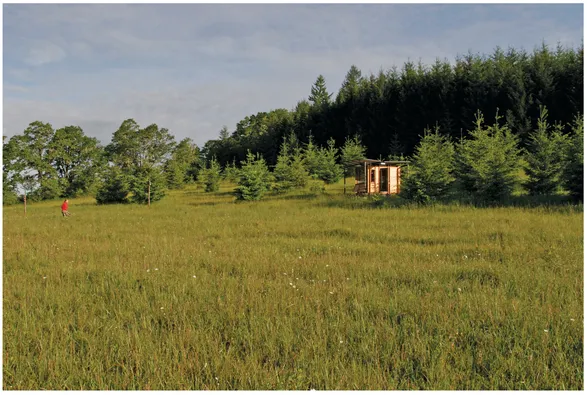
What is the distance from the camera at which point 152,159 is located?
2415 inches

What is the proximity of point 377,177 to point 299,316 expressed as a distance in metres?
26.0

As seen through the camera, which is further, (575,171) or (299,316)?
(575,171)

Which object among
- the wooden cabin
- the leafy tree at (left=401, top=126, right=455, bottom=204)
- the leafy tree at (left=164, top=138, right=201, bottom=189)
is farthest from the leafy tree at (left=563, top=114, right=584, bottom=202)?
the leafy tree at (left=164, top=138, right=201, bottom=189)

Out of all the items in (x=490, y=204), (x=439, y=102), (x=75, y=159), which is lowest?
(x=490, y=204)

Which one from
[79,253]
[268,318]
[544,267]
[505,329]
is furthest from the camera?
[79,253]

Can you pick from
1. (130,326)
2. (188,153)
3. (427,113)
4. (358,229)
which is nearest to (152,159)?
(188,153)

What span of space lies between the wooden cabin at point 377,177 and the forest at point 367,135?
277 cm

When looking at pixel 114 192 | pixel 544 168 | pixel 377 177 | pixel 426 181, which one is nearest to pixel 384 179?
pixel 377 177

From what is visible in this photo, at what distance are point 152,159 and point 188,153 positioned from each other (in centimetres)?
579

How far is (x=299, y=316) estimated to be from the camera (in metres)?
4.76

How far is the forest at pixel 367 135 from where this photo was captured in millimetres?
32125

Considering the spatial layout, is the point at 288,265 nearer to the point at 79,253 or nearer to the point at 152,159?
the point at 79,253

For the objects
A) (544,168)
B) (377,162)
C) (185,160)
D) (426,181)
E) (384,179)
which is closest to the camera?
(426,181)

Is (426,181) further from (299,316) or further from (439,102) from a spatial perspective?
(439,102)
